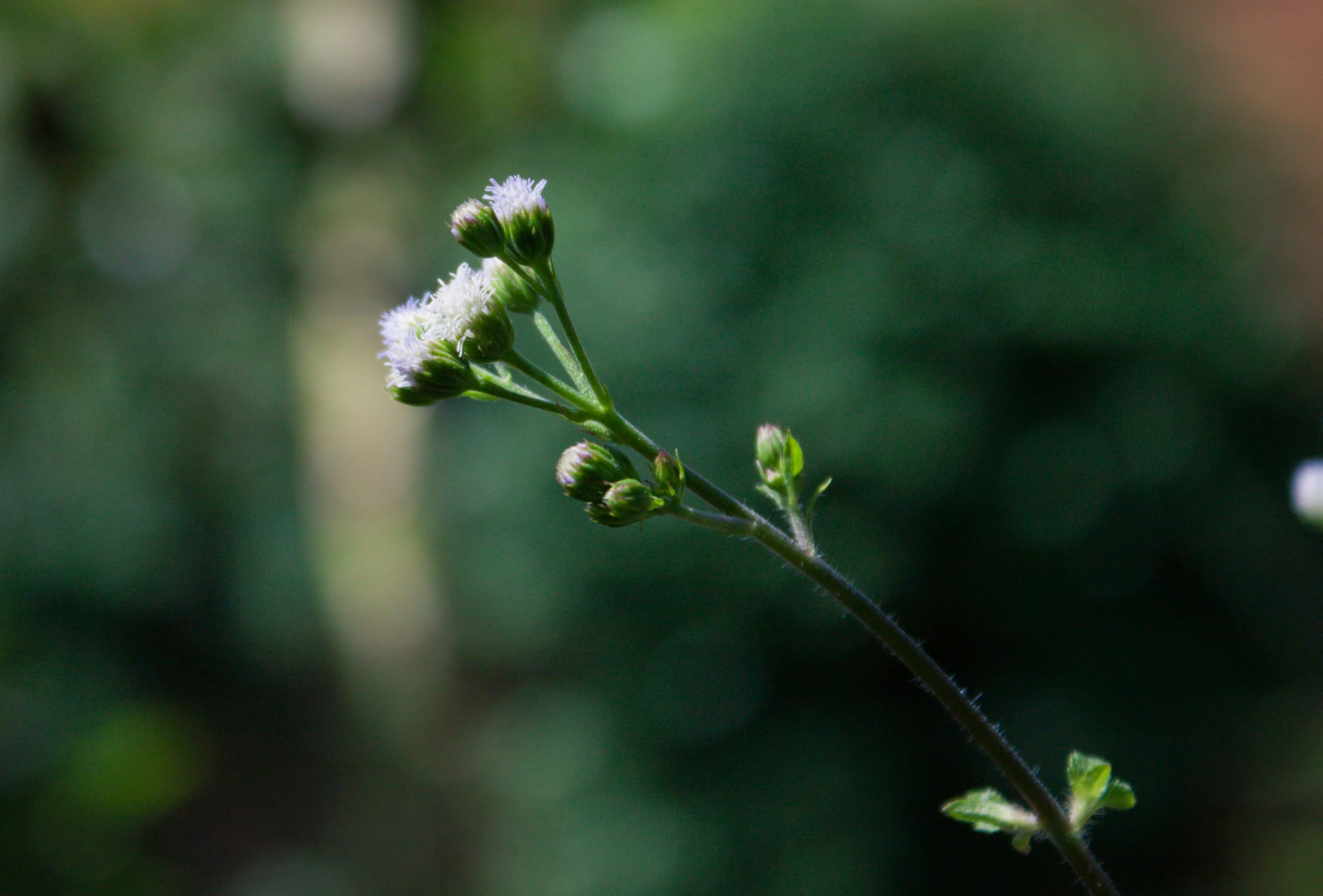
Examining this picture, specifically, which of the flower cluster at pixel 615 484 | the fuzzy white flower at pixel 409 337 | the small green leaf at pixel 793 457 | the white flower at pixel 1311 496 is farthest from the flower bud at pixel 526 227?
the white flower at pixel 1311 496

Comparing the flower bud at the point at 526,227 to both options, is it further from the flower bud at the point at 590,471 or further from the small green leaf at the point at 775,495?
the small green leaf at the point at 775,495

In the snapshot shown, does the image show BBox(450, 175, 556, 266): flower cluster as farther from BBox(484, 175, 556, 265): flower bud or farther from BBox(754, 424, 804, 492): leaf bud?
BBox(754, 424, 804, 492): leaf bud

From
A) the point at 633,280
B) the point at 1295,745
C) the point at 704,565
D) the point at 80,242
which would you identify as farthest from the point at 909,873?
the point at 80,242

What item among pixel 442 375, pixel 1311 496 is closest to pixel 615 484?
pixel 442 375

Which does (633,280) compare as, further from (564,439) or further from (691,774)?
(691,774)

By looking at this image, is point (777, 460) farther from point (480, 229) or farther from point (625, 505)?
point (480, 229)
